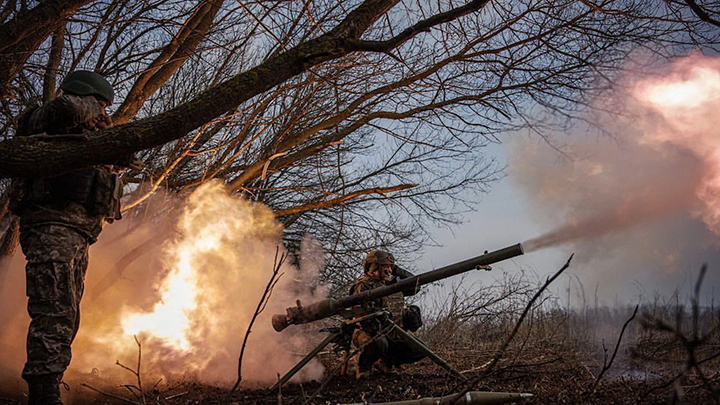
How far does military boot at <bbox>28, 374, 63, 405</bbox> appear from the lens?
4.27 meters

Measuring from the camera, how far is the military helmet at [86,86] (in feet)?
16.6

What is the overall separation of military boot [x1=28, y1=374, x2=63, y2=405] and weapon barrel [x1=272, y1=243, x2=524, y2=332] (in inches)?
84.8

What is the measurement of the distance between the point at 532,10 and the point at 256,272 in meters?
5.17

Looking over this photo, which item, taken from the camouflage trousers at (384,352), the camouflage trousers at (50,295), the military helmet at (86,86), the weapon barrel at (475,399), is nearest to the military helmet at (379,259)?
the camouflage trousers at (384,352)

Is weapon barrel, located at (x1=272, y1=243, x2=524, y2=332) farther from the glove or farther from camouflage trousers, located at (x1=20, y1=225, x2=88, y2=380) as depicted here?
camouflage trousers, located at (x1=20, y1=225, x2=88, y2=380)

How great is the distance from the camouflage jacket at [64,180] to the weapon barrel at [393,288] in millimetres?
2108

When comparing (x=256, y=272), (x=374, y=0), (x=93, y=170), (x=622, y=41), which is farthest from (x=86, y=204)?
(x=622, y=41)

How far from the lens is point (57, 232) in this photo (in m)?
4.73

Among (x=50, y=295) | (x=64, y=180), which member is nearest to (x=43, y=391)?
(x=50, y=295)

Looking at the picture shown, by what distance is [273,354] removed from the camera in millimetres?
7773

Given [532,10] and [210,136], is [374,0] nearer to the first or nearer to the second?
[532,10]

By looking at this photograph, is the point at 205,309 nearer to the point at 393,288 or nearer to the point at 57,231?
the point at 57,231

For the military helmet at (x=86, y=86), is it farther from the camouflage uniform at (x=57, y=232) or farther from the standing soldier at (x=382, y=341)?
the standing soldier at (x=382, y=341)

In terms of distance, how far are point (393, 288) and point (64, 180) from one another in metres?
3.12
